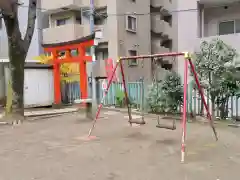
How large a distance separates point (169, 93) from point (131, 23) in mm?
12136

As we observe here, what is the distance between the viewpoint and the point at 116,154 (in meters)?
6.03

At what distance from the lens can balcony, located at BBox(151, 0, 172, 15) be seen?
24.6 m

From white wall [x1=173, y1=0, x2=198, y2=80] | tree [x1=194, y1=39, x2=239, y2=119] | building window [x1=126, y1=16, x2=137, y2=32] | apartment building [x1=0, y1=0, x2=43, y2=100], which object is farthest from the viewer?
apartment building [x1=0, y1=0, x2=43, y2=100]

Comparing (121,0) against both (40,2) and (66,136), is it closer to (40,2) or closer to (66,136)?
(40,2)

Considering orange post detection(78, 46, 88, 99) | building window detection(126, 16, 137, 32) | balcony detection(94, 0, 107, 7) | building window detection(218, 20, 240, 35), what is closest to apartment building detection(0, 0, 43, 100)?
balcony detection(94, 0, 107, 7)

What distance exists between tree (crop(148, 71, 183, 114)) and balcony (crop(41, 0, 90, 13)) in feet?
41.9

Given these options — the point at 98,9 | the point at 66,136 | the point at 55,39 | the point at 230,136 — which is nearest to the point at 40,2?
the point at 55,39

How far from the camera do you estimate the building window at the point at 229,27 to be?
590 inches

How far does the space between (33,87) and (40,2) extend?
11046 mm

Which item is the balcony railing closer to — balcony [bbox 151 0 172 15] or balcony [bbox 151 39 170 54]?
balcony [bbox 151 0 172 15]

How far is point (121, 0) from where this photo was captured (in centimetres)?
2053

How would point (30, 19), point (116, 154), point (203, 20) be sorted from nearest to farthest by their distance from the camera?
point (116, 154), point (30, 19), point (203, 20)

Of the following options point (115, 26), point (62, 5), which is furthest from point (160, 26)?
point (62, 5)

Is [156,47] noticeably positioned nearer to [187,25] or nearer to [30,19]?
[187,25]
